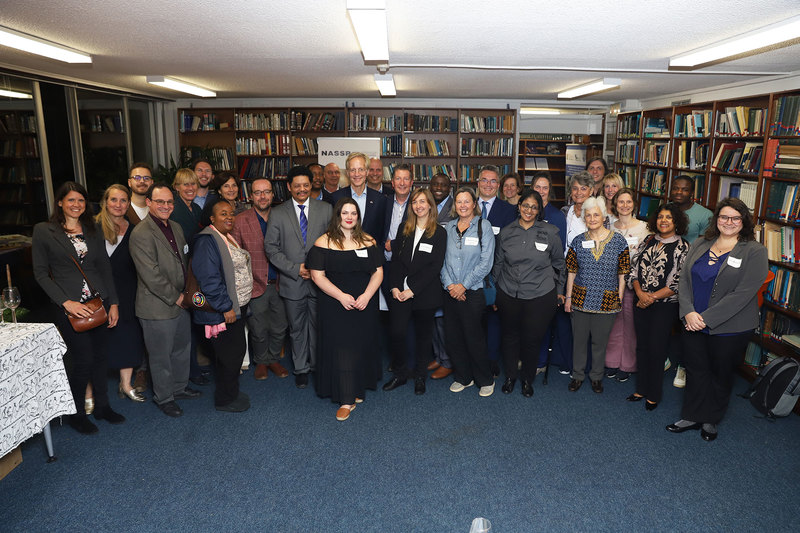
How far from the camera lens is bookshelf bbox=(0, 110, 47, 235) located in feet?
19.6

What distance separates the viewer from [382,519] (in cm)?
266

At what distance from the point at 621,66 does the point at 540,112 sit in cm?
636

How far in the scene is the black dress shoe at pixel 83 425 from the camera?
3480 millimetres

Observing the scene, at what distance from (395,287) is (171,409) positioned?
1.88m

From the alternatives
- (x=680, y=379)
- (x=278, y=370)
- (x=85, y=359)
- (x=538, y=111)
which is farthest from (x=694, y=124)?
(x=85, y=359)

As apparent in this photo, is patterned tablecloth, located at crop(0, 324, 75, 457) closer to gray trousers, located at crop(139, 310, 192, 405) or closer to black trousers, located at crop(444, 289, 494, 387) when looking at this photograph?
gray trousers, located at crop(139, 310, 192, 405)

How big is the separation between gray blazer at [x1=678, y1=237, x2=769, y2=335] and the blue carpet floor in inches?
33.1

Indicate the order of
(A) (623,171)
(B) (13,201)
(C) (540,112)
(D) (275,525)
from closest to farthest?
(D) (275,525) → (B) (13,201) → (A) (623,171) → (C) (540,112)

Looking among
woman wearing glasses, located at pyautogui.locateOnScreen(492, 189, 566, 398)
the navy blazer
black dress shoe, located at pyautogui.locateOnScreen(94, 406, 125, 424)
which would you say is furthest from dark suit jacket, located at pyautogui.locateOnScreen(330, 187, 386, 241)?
black dress shoe, located at pyautogui.locateOnScreen(94, 406, 125, 424)

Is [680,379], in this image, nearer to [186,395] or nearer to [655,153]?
[655,153]

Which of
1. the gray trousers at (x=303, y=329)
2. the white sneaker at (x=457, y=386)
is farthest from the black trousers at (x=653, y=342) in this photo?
the gray trousers at (x=303, y=329)

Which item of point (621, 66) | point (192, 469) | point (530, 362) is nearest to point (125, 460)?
point (192, 469)

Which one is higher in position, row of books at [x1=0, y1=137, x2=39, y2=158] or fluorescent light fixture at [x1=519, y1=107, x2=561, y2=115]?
fluorescent light fixture at [x1=519, y1=107, x2=561, y2=115]

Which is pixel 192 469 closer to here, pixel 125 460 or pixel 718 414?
pixel 125 460
